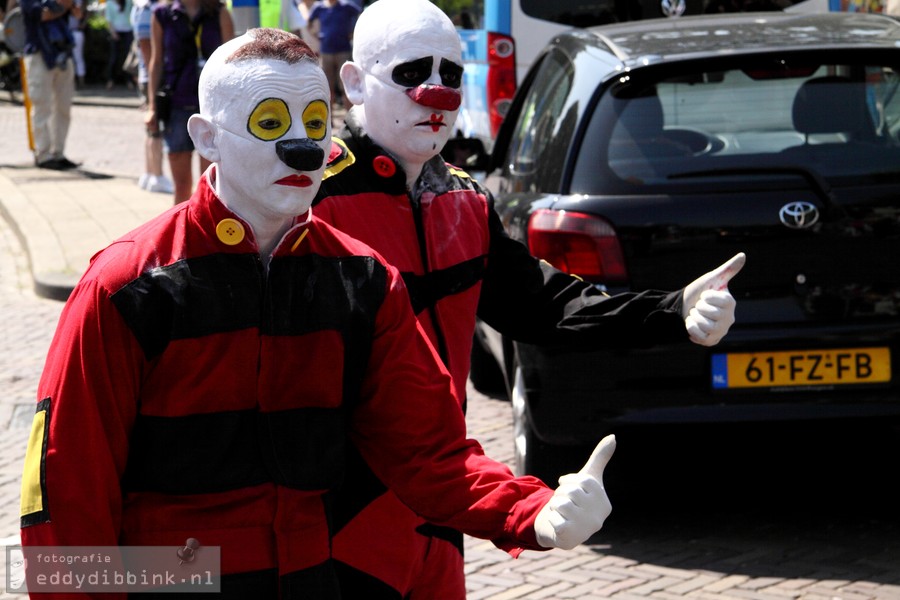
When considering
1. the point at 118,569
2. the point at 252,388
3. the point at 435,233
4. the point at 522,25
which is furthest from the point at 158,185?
the point at 118,569

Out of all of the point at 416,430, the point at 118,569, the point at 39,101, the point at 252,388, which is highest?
the point at 252,388

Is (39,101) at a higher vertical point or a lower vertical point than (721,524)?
higher

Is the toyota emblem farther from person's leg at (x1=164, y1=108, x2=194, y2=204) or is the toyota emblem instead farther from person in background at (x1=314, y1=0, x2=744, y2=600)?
person's leg at (x1=164, y1=108, x2=194, y2=204)

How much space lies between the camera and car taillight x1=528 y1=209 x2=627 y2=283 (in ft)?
16.0

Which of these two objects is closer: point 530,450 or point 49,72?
point 530,450

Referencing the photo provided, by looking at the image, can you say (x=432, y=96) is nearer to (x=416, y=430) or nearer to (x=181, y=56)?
(x=416, y=430)

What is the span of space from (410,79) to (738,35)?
2.31 m

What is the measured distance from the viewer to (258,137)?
251 cm

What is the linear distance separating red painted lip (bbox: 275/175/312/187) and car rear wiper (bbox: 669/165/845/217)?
2.59m

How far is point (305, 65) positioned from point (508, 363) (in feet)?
10.1

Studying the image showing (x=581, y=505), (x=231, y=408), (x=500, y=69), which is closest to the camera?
(x=581, y=505)

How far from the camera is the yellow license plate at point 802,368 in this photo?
4836 millimetres

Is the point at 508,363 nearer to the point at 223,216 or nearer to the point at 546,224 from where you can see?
the point at 546,224

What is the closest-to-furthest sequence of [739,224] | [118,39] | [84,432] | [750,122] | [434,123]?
[84,432], [434,123], [739,224], [750,122], [118,39]
